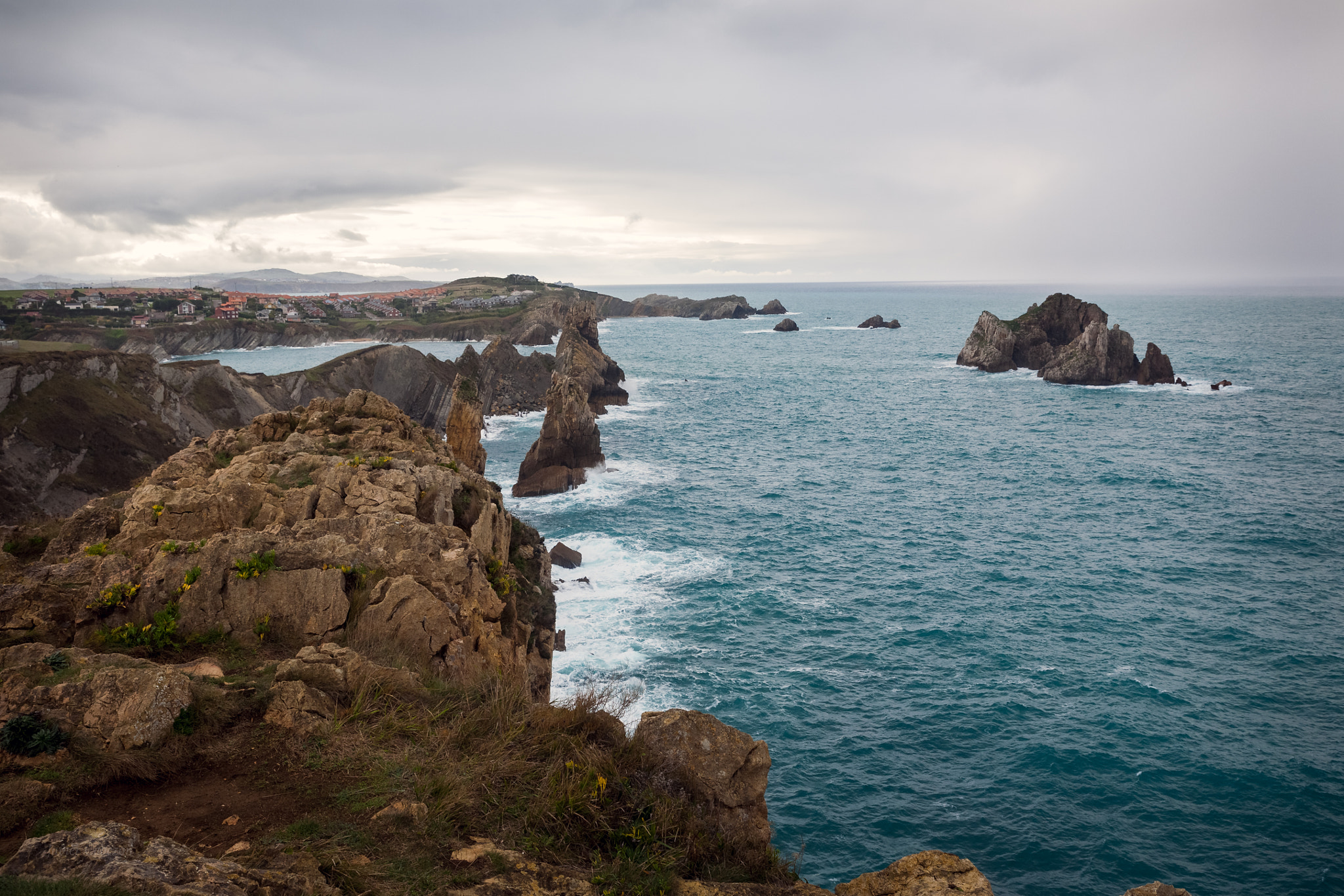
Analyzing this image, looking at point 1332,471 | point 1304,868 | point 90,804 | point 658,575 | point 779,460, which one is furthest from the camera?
point 779,460

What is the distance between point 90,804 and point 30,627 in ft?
17.8

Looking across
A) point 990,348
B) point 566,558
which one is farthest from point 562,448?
point 990,348

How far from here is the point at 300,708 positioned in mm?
9898

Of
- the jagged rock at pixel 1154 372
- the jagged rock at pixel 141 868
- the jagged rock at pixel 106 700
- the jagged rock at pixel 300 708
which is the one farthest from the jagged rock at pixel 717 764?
the jagged rock at pixel 1154 372

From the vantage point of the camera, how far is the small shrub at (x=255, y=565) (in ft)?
42.2

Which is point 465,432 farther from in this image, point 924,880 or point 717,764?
point 924,880

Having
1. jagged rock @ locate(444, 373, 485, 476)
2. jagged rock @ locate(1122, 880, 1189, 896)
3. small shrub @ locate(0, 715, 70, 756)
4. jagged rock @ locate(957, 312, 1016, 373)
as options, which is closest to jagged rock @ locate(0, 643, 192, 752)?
small shrub @ locate(0, 715, 70, 756)

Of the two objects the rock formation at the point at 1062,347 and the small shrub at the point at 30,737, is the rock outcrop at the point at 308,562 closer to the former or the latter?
the small shrub at the point at 30,737

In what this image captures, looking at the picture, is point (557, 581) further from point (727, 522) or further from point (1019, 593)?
point (1019, 593)

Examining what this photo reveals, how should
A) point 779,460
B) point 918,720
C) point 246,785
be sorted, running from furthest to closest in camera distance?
point 779,460 → point 918,720 → point 246,785

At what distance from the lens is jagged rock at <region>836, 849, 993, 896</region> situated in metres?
8.18

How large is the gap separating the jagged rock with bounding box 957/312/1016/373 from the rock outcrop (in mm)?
105852

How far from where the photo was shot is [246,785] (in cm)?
868

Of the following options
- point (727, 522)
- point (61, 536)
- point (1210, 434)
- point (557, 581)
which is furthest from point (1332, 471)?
point (61, 536)
